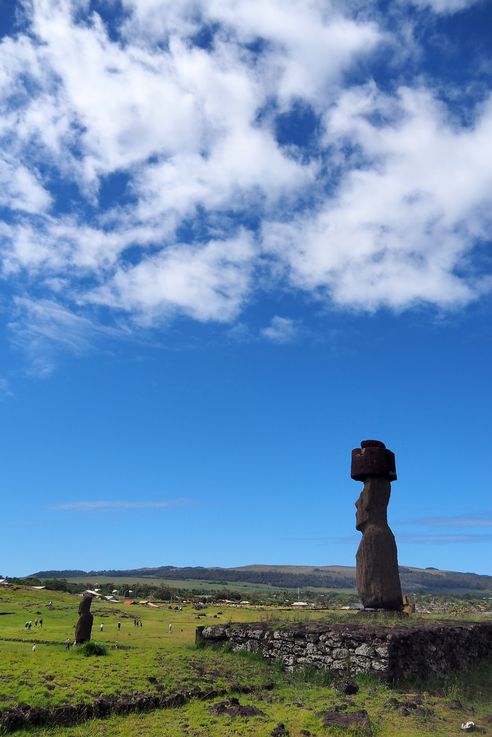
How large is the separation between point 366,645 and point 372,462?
27.4 feet

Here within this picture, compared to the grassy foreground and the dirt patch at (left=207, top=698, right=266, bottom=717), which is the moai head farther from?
the dirt patch at (left=207, top=698, right=266, bottom=717)

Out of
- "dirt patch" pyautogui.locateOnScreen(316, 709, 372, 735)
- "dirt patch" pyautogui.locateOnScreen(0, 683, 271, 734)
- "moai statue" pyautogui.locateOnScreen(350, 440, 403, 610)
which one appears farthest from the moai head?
"dirt patch" pyautogui.locateOnScreen(0, 683, 271, 734)

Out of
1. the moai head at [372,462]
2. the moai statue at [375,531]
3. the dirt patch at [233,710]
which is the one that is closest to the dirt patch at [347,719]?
the dirt patch at [233,710]

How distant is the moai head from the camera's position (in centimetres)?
2109

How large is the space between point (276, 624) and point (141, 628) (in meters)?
14.2

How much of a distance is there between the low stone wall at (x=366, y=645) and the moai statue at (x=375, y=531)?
327cm

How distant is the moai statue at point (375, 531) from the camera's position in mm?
19719

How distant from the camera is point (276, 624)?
16.1m

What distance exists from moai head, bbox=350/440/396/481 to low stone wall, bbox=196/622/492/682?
5.87 metres

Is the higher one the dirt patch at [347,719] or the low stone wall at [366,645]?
the low stone wall at [366,645]

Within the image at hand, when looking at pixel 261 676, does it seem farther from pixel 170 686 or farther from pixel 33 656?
pixel 33 656

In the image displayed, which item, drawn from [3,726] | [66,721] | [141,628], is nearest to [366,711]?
[66,721]

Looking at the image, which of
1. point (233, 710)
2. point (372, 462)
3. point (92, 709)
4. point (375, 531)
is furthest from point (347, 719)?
point (372, 462)

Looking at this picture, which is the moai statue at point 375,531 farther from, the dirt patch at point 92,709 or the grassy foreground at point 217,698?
the dirt patch at point 92,709
